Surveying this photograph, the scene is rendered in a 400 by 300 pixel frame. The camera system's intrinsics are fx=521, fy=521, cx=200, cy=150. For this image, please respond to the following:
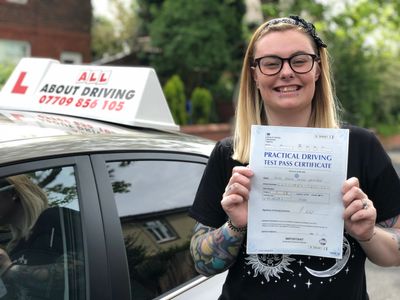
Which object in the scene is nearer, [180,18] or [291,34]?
[291,34]

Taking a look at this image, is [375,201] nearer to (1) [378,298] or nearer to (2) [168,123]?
(2) [168,123]

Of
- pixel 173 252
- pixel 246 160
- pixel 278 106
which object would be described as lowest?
pixel 173 252

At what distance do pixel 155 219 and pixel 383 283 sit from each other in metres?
3.37

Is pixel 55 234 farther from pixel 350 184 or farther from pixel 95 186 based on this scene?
pixel 350 184

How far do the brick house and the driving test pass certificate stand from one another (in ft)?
48.2

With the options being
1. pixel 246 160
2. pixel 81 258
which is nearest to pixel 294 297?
pixel 246 160

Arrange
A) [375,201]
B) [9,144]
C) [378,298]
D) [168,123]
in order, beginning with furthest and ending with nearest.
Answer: [378,298]
[168,123]
[9,144]
[375,201]

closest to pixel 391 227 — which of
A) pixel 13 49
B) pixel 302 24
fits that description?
pixel 302 24

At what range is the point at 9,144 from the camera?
1.62 meters

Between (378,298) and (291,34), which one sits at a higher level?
(291,34)

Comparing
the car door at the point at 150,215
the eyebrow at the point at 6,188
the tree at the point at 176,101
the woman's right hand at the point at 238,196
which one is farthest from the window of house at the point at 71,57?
the woman's right hand at the point at 238,196

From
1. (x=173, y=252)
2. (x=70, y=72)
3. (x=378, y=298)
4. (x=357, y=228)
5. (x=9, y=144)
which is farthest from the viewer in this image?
(x=378, y=298)

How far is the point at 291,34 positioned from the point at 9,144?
924 mm

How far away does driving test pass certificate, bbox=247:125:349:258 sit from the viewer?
1401 millimetres
